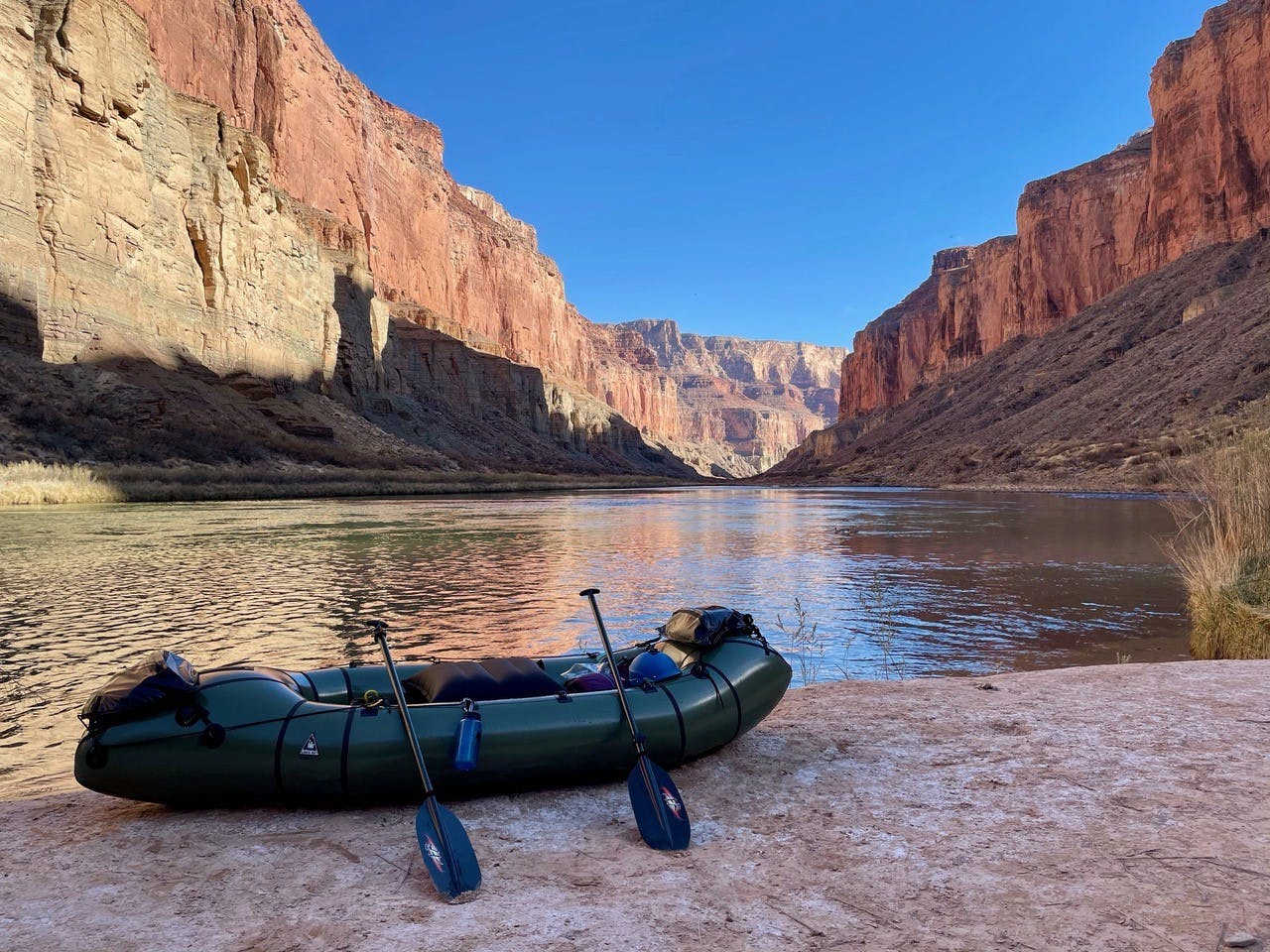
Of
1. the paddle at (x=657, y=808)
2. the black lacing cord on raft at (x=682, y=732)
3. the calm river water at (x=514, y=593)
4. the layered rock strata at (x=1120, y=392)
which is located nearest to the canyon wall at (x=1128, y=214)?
the layered rock strata at (x=1120, y=392)

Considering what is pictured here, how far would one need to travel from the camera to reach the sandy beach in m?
2.73

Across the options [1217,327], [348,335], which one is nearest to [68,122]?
[348,335]

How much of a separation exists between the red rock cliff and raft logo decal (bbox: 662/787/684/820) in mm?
60537

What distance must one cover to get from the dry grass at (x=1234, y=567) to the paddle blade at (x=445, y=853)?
7.01 meters

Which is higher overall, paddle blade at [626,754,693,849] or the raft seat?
the raft seat

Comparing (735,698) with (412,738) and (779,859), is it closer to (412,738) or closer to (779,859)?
(779,859)

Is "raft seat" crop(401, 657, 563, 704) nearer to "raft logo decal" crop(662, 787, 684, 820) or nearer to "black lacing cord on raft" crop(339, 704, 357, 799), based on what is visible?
"black lacing cord on raft" crop(339, 704, 357, 799)

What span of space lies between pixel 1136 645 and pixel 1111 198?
8775 cm

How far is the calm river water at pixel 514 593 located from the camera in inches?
306

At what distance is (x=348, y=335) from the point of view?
5850cm

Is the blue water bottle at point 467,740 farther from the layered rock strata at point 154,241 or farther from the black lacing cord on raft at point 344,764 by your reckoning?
the layered rock strata at point 154,241

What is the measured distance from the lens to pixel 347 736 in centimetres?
392

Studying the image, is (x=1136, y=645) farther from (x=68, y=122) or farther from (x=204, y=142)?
(x=204, y=142)

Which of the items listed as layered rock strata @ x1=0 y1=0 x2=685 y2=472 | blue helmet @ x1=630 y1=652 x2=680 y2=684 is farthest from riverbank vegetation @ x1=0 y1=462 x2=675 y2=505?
blue helmet @ x1=630 y1=652 x2=680 y2=684
